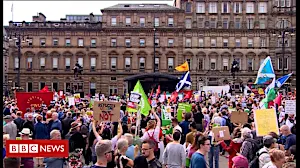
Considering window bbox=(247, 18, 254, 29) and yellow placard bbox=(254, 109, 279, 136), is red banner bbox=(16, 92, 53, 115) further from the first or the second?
window bbox=(247, 18, 254, 29)

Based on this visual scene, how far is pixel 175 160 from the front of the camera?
830 cm

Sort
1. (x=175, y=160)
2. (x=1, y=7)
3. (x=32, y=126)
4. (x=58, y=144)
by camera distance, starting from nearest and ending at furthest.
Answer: (x=1, y=7)
(x=58, y=144)
(x=175, y=160)
(x=32, y=126)

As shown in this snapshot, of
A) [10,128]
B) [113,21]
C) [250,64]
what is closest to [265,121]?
[10,128]

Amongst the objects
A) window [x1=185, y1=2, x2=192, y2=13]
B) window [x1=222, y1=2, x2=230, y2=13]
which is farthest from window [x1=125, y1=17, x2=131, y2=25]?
window [x1=222, y1=2, x2=230, y2=13]

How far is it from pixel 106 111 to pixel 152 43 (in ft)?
186

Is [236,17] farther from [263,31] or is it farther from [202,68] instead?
[202,68]

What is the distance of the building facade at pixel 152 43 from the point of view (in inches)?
2630

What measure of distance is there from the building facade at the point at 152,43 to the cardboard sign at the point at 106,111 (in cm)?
5579

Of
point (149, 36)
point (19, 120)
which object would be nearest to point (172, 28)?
point (149, 36)

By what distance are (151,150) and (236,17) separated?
62.7 meters

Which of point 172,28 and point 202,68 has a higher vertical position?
point 172,28

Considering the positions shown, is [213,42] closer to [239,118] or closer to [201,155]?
[239,118]

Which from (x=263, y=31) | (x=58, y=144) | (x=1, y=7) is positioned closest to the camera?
(x=1, y=7)

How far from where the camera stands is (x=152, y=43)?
67.1 meters
